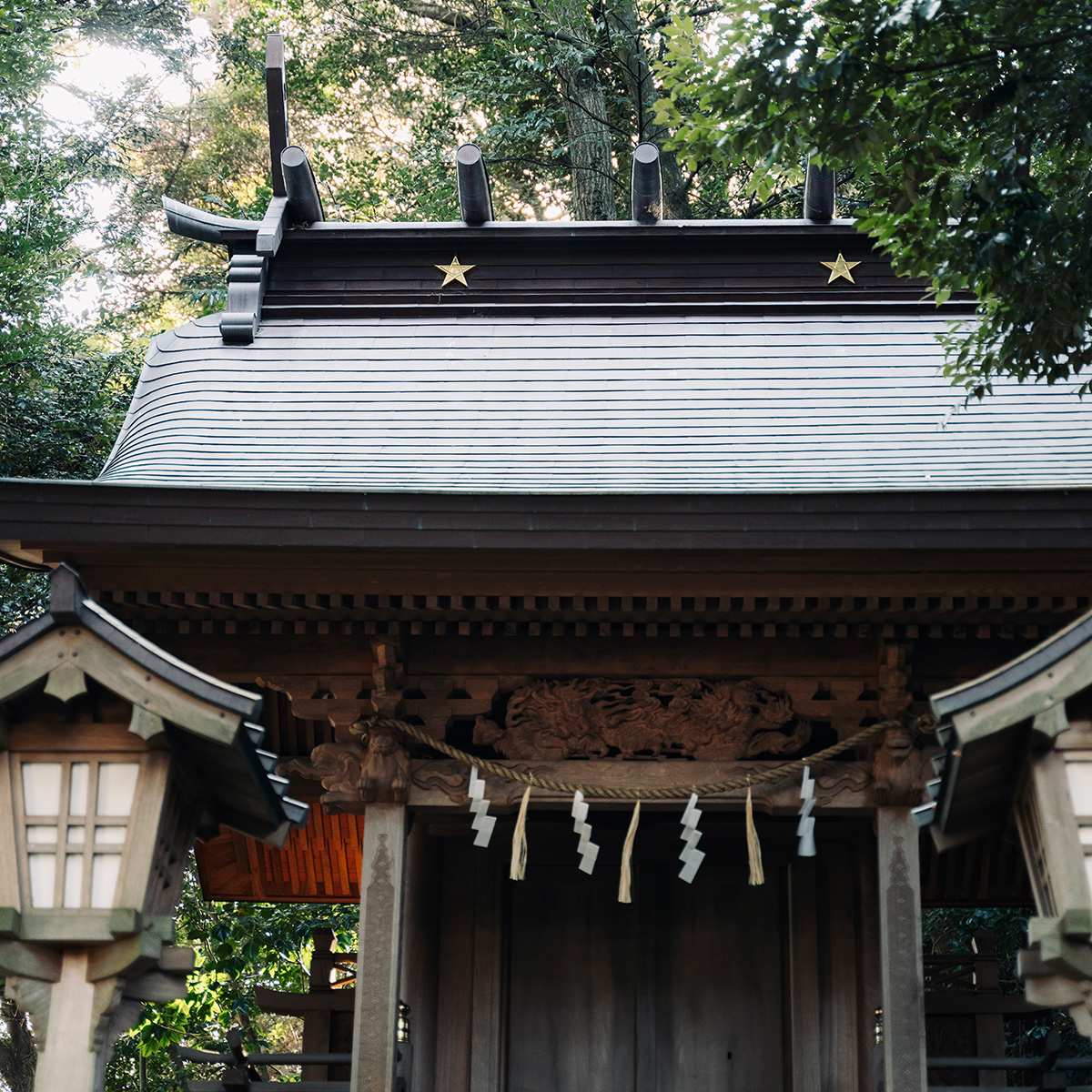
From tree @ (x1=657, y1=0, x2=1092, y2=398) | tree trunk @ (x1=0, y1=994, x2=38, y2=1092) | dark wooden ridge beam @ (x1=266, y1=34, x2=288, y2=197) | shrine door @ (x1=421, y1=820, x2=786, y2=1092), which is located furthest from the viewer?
tree trunk @ (x1=0, y1=994, x2=38, y2=1092)

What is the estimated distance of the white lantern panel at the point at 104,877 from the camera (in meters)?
4.14

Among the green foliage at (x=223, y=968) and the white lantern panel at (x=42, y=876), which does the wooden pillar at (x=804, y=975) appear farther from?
the green foliage at (x=223, y=968)

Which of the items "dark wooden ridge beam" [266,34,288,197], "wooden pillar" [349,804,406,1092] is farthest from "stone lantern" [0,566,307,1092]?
"dark wooden ridge beam" [266,34,288,197]

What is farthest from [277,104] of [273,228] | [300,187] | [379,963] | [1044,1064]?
[1044,1064]

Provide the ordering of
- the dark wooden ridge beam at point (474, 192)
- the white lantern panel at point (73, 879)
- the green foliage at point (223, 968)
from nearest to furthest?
the white lantern panel at point (73, 879) → the dark wooden ridge beam at point (474, 192) → the green foliage at point (223, 968)

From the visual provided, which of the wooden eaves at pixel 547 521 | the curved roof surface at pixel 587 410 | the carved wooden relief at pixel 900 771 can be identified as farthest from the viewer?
the curved roof surface at pixel 587 410

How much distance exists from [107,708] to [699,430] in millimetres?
3582

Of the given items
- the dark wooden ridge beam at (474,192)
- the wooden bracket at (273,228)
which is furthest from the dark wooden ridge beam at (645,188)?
the wooden bracket at (273,228)

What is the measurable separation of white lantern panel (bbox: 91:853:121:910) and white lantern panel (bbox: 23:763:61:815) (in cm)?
22

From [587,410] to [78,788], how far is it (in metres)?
3.67

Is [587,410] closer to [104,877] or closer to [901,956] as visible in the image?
[901,956]

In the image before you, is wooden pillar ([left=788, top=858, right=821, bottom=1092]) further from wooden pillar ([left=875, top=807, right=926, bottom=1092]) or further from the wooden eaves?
the wooden eaves

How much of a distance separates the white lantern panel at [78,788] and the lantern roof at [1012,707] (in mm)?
2840

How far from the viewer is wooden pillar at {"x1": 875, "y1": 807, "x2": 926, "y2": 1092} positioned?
5336 millimetres
